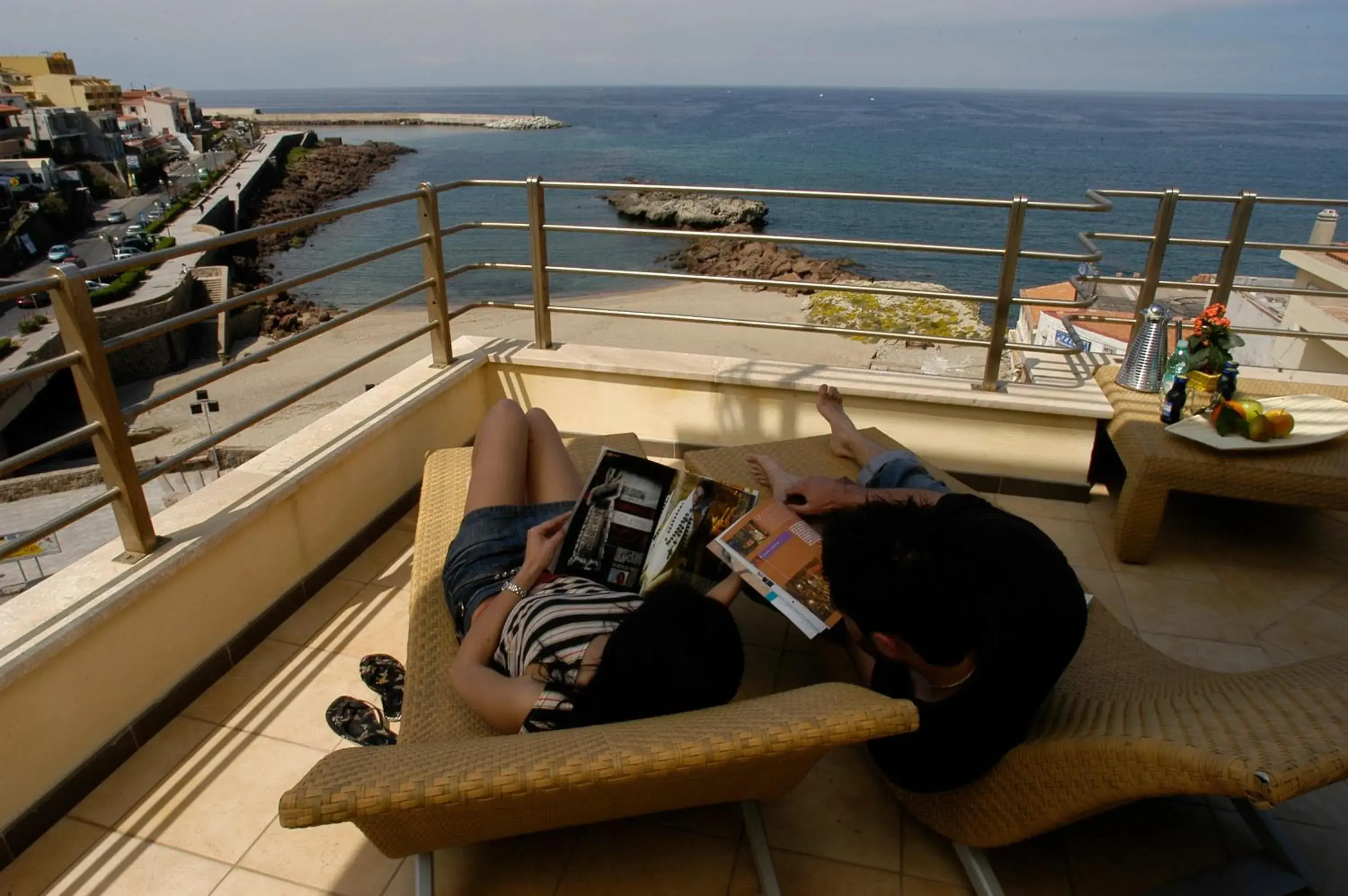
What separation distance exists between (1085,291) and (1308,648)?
167 cm

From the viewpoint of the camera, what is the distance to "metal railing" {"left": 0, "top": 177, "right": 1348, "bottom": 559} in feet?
6.48

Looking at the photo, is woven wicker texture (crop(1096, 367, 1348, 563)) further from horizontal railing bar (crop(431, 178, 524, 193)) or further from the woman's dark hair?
horizontal railing bar (crop(431, 178, 524, 193))

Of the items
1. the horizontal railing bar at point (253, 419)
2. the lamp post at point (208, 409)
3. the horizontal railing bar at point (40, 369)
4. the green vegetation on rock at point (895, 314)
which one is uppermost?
the horizontal railing bar at point (40, 369)

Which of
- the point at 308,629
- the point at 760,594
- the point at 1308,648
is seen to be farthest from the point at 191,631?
the point at 1308,648

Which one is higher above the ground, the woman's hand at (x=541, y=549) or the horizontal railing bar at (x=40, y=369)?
the horizontal railing bar at (x=40, y=369)

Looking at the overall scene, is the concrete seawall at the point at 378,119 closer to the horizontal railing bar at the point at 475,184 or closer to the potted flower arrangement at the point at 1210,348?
the horizontal railing bar at the point at 475,184

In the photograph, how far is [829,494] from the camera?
2.30 m

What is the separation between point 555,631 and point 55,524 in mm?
1321

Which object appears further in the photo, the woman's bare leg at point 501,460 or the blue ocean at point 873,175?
the blue ocean at point 873,175

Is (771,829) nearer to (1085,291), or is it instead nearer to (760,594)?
(760,594)

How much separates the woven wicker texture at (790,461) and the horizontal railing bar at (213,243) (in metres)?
1.41

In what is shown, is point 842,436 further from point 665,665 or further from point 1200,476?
point 665,665

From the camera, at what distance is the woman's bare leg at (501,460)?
2268 millimetres

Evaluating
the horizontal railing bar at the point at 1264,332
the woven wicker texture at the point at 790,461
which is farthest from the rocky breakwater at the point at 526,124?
the woven wicker texture at the point at 790,461
